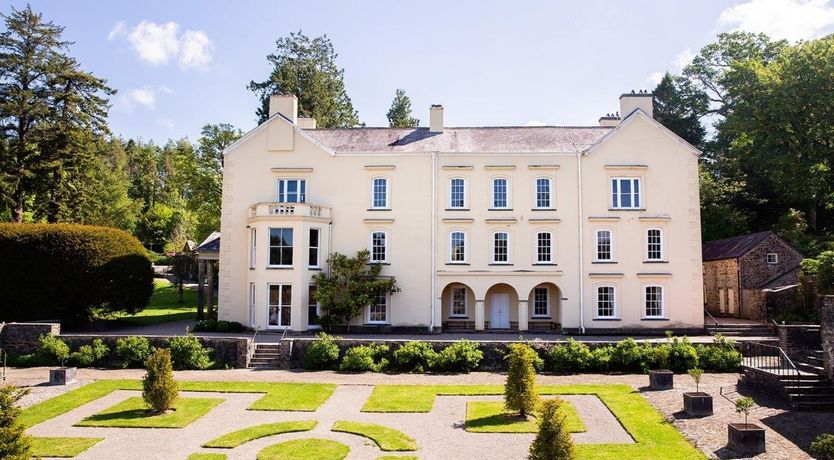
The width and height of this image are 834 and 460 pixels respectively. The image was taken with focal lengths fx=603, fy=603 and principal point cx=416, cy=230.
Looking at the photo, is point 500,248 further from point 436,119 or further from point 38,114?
point 38,114

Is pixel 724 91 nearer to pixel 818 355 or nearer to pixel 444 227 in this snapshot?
pixel 444 227

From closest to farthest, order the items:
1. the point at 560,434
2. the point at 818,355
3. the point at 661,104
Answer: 1. the point at 560,434
2. the point at 818,355
3. the point at 661,104

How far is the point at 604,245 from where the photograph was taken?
32.5 m

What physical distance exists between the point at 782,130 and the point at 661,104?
23.7 metres

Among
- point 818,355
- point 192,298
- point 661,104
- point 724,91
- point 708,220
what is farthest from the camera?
point 661,104

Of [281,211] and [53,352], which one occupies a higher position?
[281,211]

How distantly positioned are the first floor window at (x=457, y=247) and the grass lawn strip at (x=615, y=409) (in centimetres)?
1233

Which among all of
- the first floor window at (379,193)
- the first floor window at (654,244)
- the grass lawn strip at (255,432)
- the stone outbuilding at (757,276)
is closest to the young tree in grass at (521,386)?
the grass lawn strip at (255,432)

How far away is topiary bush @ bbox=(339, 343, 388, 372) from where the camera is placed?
934 inches

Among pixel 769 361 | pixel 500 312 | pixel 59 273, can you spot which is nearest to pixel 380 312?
pixel 500 312

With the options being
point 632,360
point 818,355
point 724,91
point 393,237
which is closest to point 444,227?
point 393,237

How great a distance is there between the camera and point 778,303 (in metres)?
31.9

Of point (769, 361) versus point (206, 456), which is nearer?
point (206, 456)

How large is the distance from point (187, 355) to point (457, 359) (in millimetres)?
10835
